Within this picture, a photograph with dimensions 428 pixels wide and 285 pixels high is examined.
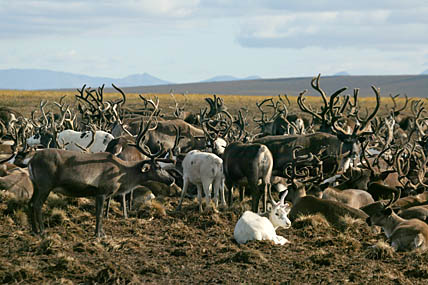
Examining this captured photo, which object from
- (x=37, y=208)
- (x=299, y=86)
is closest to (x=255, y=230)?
(x=37, y=208)

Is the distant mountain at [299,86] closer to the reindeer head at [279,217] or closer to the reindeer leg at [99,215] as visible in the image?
the reindeer head at [279,217]

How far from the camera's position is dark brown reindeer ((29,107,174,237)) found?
9.78m

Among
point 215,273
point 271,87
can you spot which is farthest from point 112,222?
point 271,87

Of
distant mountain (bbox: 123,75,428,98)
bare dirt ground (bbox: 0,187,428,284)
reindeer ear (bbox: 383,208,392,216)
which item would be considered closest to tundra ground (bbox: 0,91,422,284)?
bare dirt ground (bbox: 0,187,428,284)

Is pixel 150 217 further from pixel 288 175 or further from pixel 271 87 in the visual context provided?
pixel 271 87

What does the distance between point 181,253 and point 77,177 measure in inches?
83.3

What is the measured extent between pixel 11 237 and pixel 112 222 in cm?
203

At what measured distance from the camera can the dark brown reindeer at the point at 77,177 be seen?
9.78 meters

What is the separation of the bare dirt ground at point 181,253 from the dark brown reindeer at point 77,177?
22.8 inches

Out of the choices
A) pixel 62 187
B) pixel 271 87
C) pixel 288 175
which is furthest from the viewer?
pixel 271 87

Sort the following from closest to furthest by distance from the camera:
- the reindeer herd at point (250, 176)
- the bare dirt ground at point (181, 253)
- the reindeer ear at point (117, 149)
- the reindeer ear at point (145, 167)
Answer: the bare dirt ground at point (181, 253) < the reindeer herd at point (250, 176) < the reindeer ear at point (145, 167) < the reindeer ear at point (117, 149)

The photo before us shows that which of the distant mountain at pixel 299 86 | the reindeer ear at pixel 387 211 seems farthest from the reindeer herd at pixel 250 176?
the distant mountain at pixel 299 86

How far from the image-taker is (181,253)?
932cm

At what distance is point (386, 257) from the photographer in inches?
366
